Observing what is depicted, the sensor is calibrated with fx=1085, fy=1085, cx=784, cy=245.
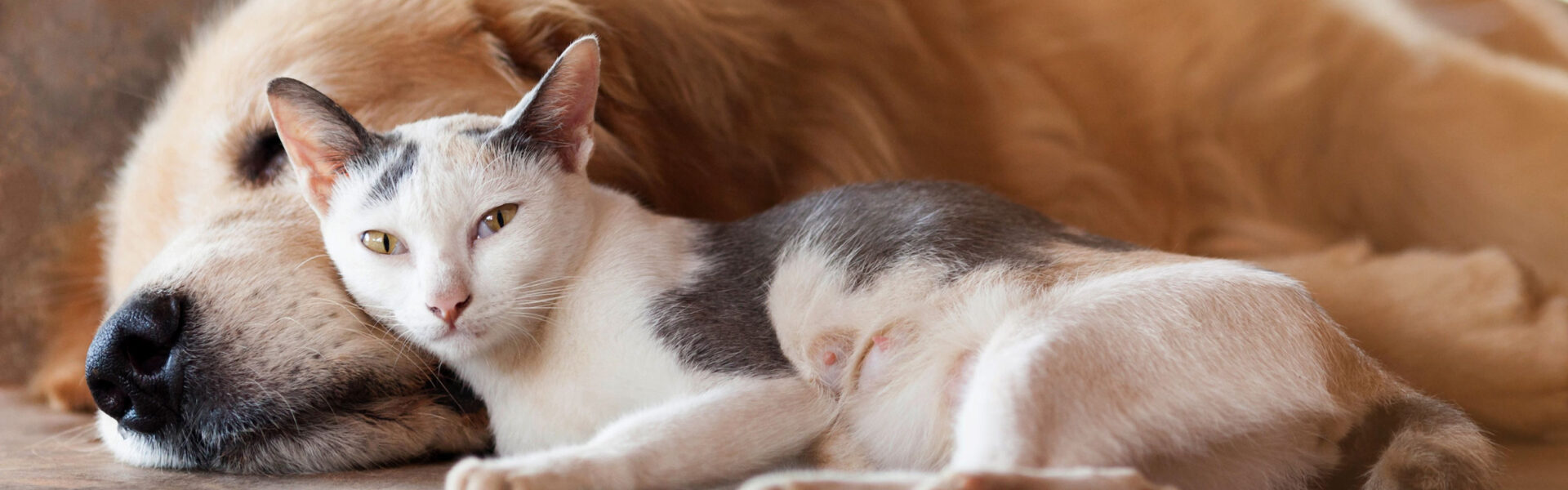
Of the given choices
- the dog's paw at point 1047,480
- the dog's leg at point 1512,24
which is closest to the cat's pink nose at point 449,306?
the dog's paw at point 1047,480

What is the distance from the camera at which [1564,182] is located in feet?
5.87

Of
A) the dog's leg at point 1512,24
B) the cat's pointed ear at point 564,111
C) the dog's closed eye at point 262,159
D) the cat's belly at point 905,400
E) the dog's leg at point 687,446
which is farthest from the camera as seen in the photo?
the dog's leg at point 1512,24

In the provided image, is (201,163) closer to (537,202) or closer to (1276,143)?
(537,202)

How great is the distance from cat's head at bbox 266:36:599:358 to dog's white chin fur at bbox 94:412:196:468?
0.27 metres

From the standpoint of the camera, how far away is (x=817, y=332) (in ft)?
3.62

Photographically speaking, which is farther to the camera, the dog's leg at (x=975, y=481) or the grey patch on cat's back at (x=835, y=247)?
the grey patch on cat's back at (x=835, y=247)

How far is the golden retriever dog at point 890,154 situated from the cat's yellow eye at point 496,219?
7.7 inches

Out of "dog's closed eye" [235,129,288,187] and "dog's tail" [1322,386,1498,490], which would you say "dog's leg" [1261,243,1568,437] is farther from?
"dog's closed eye" [235,129,288,187]

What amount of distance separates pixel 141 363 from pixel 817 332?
713mm

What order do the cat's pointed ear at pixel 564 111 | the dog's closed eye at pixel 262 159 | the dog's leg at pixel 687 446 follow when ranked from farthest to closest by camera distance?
1. the dog's closed eye at pixel 262 159
2. the cat's pointed ear at pixel 564 111
3. the dog's leg at pixel 687 446

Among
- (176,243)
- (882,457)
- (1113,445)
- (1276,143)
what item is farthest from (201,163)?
(1276,143)

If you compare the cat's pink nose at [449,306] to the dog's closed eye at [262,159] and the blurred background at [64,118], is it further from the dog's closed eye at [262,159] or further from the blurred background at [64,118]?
the blurred background at [64,118]

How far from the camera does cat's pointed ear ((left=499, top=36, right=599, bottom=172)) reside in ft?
3.68

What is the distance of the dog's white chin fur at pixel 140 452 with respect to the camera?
1.16 m
